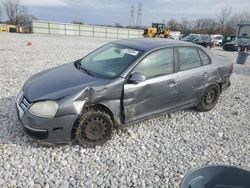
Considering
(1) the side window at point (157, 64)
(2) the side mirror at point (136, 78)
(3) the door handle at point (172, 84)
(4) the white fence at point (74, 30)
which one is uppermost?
(4) the white fence at point (74, 30)

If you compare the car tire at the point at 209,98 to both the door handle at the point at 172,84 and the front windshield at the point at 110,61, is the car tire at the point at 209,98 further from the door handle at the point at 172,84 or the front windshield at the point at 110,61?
the front windshield at the point at 110,61

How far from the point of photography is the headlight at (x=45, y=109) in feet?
8.87

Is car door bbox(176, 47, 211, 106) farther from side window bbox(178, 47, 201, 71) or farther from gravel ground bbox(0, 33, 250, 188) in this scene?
gravel ground bbox(0, 33, 250, 188)

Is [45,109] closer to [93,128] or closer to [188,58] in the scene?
[93,128]

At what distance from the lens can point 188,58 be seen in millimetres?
3941

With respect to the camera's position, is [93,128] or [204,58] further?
[204,58]

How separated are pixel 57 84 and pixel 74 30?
34.9 meters

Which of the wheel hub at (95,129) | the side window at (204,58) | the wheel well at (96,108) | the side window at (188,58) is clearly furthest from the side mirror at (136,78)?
the side window at (204,58)

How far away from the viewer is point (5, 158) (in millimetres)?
2719

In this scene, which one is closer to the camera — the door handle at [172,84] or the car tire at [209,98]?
the door handle at [172,84]

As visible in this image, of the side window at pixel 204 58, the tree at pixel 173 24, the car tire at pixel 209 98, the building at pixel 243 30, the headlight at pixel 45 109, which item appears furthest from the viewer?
the tree at pixel 173 24

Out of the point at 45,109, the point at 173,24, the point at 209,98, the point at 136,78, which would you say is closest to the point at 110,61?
the point at 136,78

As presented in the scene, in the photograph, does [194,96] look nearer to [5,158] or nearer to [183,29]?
[5,158]

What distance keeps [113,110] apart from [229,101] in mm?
3475
